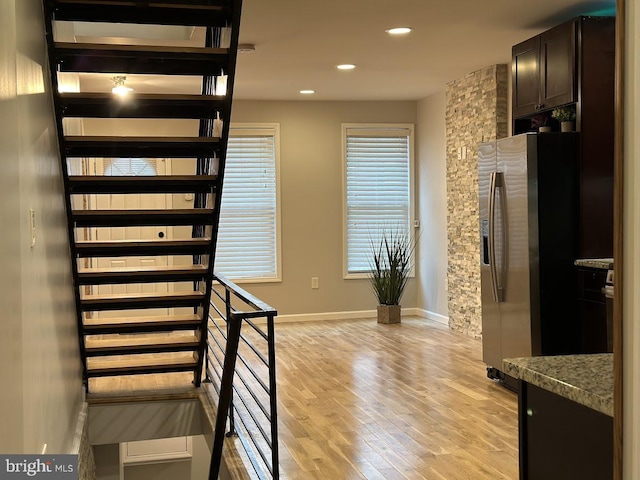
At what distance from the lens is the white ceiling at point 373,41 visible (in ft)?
15.0

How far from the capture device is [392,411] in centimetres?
461

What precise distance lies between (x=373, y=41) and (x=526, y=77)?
45.9 inches

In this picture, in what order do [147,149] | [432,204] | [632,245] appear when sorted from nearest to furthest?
[632,245] → [147,149] → [432,204]

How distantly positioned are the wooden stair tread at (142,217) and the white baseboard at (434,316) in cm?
456

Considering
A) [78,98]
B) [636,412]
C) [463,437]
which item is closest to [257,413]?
[463,437]

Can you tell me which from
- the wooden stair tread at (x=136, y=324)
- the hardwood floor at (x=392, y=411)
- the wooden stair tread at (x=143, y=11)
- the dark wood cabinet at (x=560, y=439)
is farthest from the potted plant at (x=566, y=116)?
the dark wood cabinet at (x=560, y=439)

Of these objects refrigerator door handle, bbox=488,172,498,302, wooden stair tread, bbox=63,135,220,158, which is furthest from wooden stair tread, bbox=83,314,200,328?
refrigerator door handle, bbox=488,172,498,302

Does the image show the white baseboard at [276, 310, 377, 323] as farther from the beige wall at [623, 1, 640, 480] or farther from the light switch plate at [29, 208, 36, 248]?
the beige wall at [623, 1, 640, 480]

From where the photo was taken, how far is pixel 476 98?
6809mm

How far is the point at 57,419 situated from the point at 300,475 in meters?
1.18

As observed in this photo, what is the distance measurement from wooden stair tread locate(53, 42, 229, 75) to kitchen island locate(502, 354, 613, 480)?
1973 mm

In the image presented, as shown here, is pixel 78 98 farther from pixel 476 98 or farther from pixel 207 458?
pixel 207 458

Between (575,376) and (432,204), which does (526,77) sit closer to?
(432,204)

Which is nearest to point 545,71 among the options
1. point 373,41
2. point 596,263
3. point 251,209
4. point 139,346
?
point 373,41
